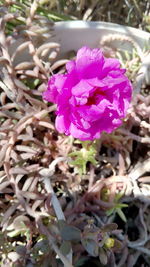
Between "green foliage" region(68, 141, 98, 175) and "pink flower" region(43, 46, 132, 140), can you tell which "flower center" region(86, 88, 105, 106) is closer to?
"pink flower" region(43, 46, 132, 140)

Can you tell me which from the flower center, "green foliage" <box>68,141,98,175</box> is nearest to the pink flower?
the flower center

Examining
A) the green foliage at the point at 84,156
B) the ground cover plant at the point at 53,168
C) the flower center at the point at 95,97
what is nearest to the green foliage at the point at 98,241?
the ground cover plant at the point at 53,168

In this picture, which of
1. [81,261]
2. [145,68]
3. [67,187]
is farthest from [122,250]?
[145,68]

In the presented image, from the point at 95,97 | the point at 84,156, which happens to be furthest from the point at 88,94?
the point at 84,156

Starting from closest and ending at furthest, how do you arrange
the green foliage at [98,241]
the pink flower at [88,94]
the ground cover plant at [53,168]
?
1. the pink flower at [88,94]
2. the green foliage at [98,241]
3. the ground cover plant at [53,168]

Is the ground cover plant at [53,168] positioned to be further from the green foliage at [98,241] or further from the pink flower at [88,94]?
the pink flower at [88,94]
